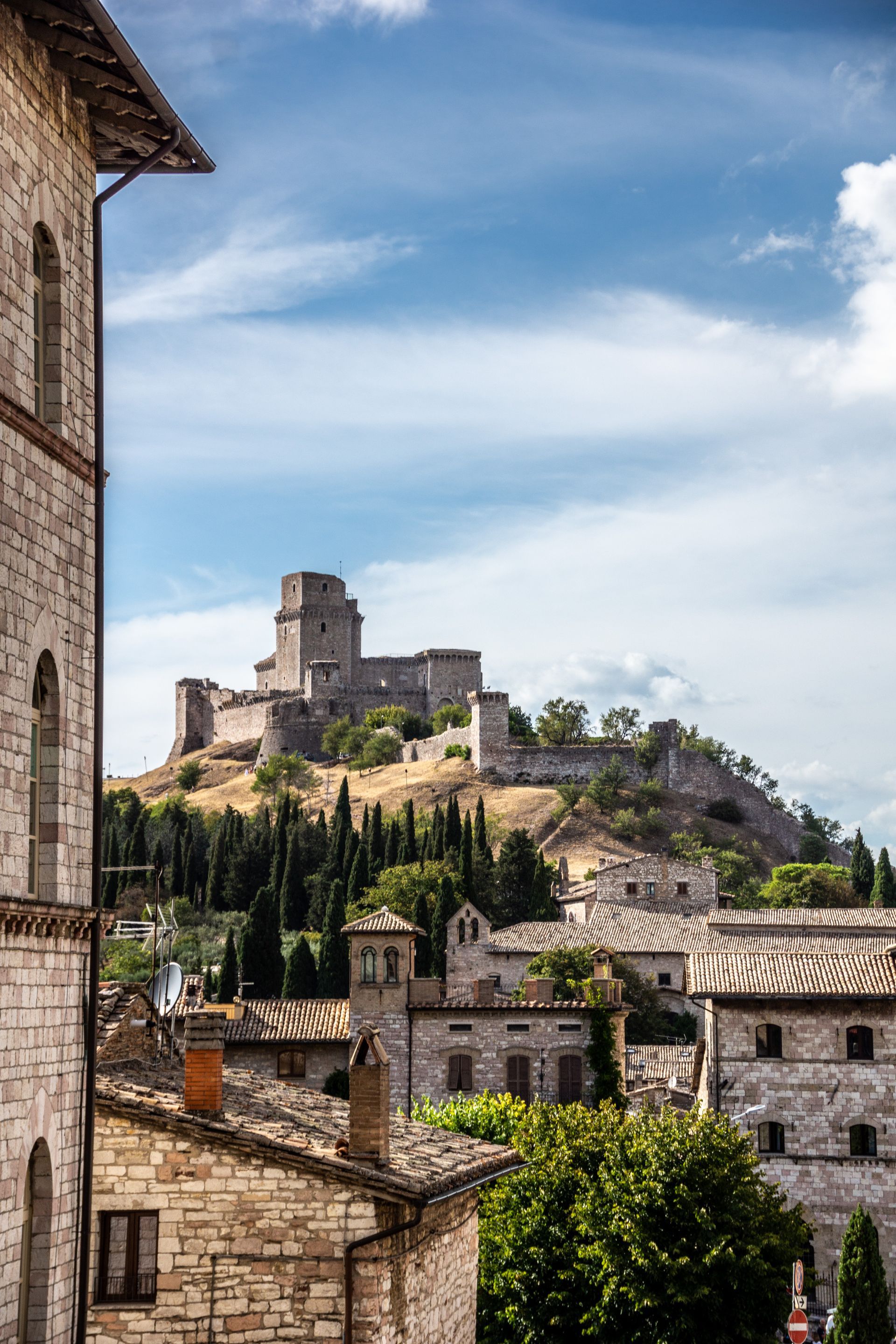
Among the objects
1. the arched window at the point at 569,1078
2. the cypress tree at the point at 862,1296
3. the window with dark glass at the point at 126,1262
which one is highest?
the window with dark glass at the point at 126,1262

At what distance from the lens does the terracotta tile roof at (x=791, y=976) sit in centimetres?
3794

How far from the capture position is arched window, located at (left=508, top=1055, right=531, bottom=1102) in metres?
39.1

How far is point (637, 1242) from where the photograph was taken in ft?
81.7

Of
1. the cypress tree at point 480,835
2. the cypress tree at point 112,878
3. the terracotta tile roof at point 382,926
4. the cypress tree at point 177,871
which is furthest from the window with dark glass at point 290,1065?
the cypress tree at point 177,871

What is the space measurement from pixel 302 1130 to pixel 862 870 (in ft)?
251

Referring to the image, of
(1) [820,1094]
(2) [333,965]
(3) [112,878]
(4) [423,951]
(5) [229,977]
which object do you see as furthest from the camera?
(3) [112,878]

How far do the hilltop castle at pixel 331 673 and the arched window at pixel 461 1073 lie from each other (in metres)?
101

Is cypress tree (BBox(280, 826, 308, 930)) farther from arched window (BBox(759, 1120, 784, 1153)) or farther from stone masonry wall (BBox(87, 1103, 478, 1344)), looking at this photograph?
stone masonry wall (BBox(87, 1103, 478, 1344))

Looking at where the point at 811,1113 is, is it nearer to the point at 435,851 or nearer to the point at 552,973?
the point at 552,973

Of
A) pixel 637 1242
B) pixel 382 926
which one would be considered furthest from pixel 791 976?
pixel 637 1242

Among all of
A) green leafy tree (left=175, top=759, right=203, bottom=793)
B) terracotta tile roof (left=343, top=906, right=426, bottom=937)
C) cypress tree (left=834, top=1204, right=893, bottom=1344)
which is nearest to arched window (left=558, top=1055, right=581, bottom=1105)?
terracotta tile roof (left=343, top=906, right=426, bottom=937)

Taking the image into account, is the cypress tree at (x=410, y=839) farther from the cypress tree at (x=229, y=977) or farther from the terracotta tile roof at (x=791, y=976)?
the terracotta tile roof at (x=791, y=976)

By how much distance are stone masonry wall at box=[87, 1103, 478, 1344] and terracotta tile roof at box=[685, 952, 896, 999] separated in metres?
23.7

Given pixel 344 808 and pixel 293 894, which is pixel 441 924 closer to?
pixel 293 894
